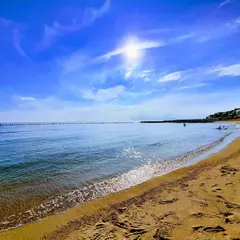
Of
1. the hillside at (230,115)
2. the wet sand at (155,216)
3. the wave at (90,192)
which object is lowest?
the wave at (90,192)

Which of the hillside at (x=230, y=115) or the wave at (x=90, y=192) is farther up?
the hillside at (x=230, y=115)

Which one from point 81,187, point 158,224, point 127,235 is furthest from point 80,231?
point 81,187

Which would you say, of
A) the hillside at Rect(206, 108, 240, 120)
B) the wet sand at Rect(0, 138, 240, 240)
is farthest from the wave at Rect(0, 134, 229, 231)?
the hillside at Rect(206, 108, 240, 120)

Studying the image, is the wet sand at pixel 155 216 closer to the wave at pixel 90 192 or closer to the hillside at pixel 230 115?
the wave at pixel 90 192

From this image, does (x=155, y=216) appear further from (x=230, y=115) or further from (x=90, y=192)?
(x=230, y=115)

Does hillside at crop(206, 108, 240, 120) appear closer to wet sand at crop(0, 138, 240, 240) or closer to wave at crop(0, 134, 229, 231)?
wave at crop(0, 134, 229, 231)

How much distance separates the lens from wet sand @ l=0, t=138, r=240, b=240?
17.1 feet

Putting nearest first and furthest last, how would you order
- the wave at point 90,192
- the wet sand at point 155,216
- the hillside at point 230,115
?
1. the wet sand at point 155,216
2. the wave at point 90,192
3. the hillside at point 230,115

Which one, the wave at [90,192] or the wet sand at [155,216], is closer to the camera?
the wet sand at [155,216]

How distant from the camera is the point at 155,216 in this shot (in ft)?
20.3

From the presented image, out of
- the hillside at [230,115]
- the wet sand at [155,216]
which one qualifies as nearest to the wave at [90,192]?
the wet sand at [155,216]

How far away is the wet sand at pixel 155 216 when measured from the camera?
17.1 feet

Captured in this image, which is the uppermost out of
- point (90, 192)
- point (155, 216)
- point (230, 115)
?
point (230, 115)

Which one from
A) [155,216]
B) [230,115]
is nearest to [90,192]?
[155,216]
